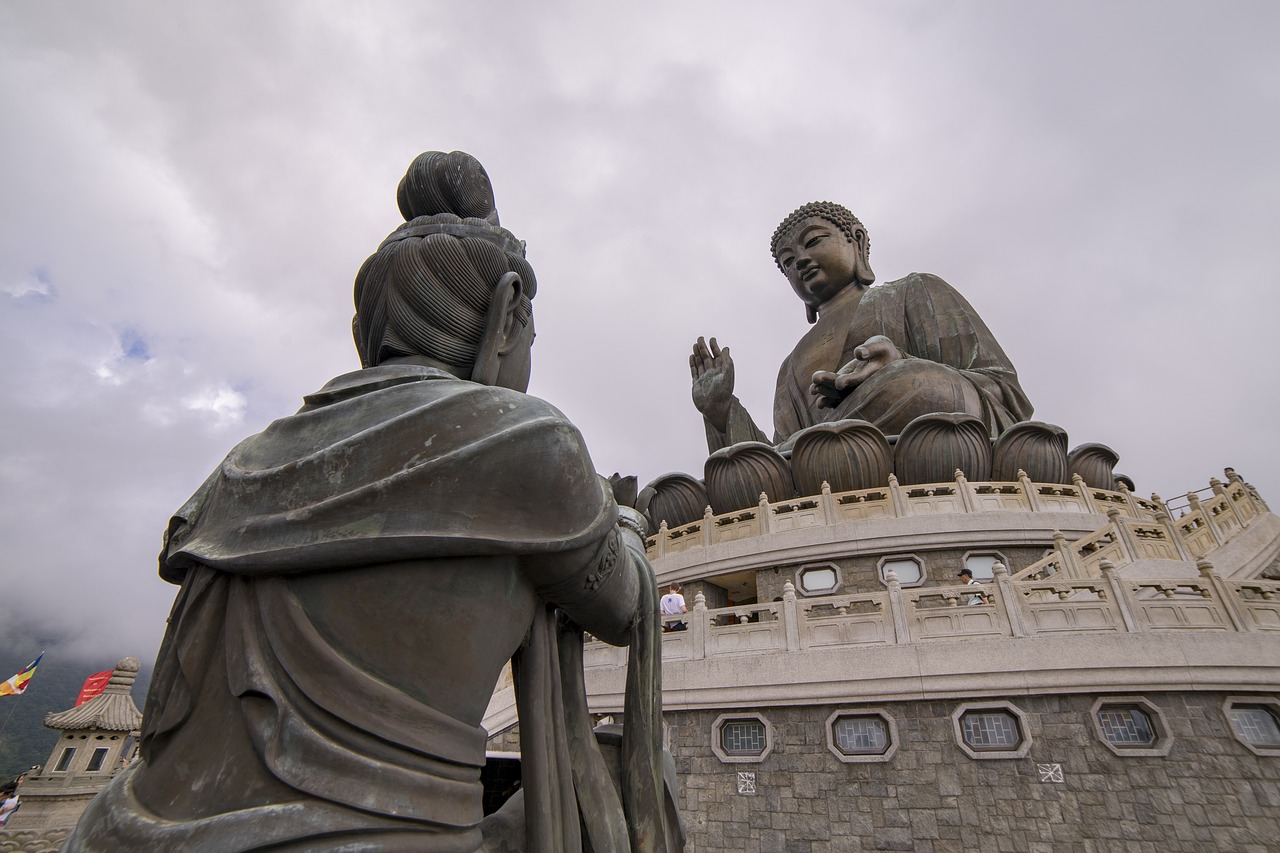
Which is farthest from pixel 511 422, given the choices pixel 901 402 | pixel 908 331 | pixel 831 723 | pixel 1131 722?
pixel 908 331

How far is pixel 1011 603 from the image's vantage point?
6.02 metres

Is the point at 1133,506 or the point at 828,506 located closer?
the point at 828,506

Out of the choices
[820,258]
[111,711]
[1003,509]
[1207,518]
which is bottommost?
[111,711]

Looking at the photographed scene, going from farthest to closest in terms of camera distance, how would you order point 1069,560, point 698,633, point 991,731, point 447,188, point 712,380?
1. point 712,380
2. point 1069,560
3. point 698,633
4. point 991,731
5. point 447,188

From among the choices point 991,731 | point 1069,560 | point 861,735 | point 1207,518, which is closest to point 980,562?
point 1069,560

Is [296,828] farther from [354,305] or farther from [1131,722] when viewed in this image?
[1131,722]

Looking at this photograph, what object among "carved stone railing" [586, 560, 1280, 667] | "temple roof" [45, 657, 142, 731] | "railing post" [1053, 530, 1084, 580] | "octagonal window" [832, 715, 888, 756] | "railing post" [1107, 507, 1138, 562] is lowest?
"octagonal window" [832, 715, 888, 756]

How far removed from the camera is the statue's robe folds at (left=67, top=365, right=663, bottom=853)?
1.01m

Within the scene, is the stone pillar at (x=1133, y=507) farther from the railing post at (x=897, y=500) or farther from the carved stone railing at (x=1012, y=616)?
the carved stone railing at (x=1012, y=616)

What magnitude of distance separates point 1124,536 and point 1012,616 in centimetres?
310

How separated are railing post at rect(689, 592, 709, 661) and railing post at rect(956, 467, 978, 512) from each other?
521cm

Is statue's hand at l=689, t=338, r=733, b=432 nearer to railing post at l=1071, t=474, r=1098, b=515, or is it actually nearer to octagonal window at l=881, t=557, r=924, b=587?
octagonal window at l=881, t=557, r=924, b=587

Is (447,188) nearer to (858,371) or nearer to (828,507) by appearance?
(828,507)

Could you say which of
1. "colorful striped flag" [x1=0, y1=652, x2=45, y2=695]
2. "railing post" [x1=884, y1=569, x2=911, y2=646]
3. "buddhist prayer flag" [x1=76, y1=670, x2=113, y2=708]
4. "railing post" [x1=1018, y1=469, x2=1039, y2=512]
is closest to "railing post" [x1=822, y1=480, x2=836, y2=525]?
"railing post" [x1=1018, y1=469, x2=1039, y2=512]
